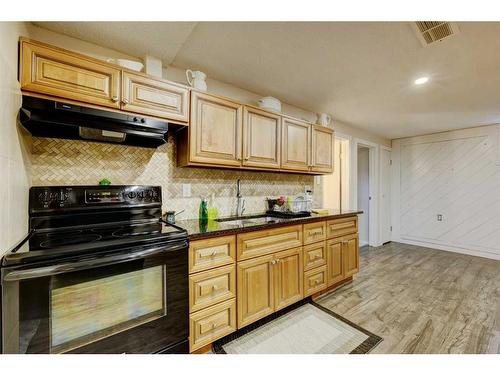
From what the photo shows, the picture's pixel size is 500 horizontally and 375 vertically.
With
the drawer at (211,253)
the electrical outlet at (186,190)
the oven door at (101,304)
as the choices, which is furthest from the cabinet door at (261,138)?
the oven door at (101,304)

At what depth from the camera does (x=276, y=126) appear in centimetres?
241

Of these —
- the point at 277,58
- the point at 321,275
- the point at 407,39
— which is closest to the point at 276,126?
the point at 277,58

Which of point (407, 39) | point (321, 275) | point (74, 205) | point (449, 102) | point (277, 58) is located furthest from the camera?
point (449, 102)

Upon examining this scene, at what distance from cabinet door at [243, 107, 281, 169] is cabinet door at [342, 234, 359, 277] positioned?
1.28m

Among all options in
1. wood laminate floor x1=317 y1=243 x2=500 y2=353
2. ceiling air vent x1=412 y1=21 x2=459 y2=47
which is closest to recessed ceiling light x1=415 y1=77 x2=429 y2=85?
ceiling air vent x1=412 y1=21 x2=459 y2=47

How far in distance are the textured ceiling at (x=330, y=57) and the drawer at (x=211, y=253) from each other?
4.83 ft

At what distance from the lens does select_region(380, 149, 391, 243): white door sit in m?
4.68

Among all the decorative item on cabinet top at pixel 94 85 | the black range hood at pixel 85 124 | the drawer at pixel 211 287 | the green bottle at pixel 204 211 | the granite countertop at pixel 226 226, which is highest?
the decorative item on cabinet top at pixel 94 85

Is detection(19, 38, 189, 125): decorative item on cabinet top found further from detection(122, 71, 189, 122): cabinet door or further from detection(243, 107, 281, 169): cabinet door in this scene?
detection(243, 107, 281, 169): cabinet door

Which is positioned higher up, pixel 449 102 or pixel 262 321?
pixel 449 102

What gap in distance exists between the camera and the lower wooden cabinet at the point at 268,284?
1.73m

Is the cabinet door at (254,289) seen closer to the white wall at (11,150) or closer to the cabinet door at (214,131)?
the cabinet door at (214,131)

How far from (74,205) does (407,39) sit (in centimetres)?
267
